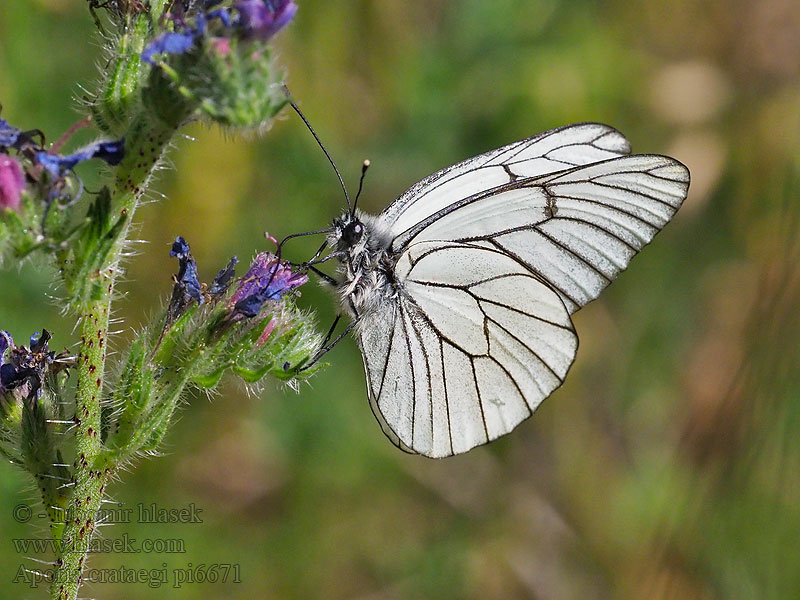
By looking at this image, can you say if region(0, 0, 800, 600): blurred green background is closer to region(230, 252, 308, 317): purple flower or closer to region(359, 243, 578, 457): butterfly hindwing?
region(359, 243, 578, 457): butterfly hindwing

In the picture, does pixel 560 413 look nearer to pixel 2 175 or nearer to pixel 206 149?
pixel 206 149

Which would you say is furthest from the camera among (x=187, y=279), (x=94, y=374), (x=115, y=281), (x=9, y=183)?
(x=187, y=279)

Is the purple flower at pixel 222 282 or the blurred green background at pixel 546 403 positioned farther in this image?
the blurred green background at pixel 546 403

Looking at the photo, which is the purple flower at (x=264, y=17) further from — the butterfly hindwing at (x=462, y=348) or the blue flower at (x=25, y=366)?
the butterfly hindwing at (x=462, y=348)

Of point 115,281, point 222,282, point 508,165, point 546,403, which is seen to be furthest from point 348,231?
point 546,403

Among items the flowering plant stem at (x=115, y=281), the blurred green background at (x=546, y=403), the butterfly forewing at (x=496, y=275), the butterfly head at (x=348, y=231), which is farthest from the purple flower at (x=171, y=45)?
the blurred green background at (x=546, y=403)

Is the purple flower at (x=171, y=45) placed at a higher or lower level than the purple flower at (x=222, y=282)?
higher

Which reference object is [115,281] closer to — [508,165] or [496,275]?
[496,275]
